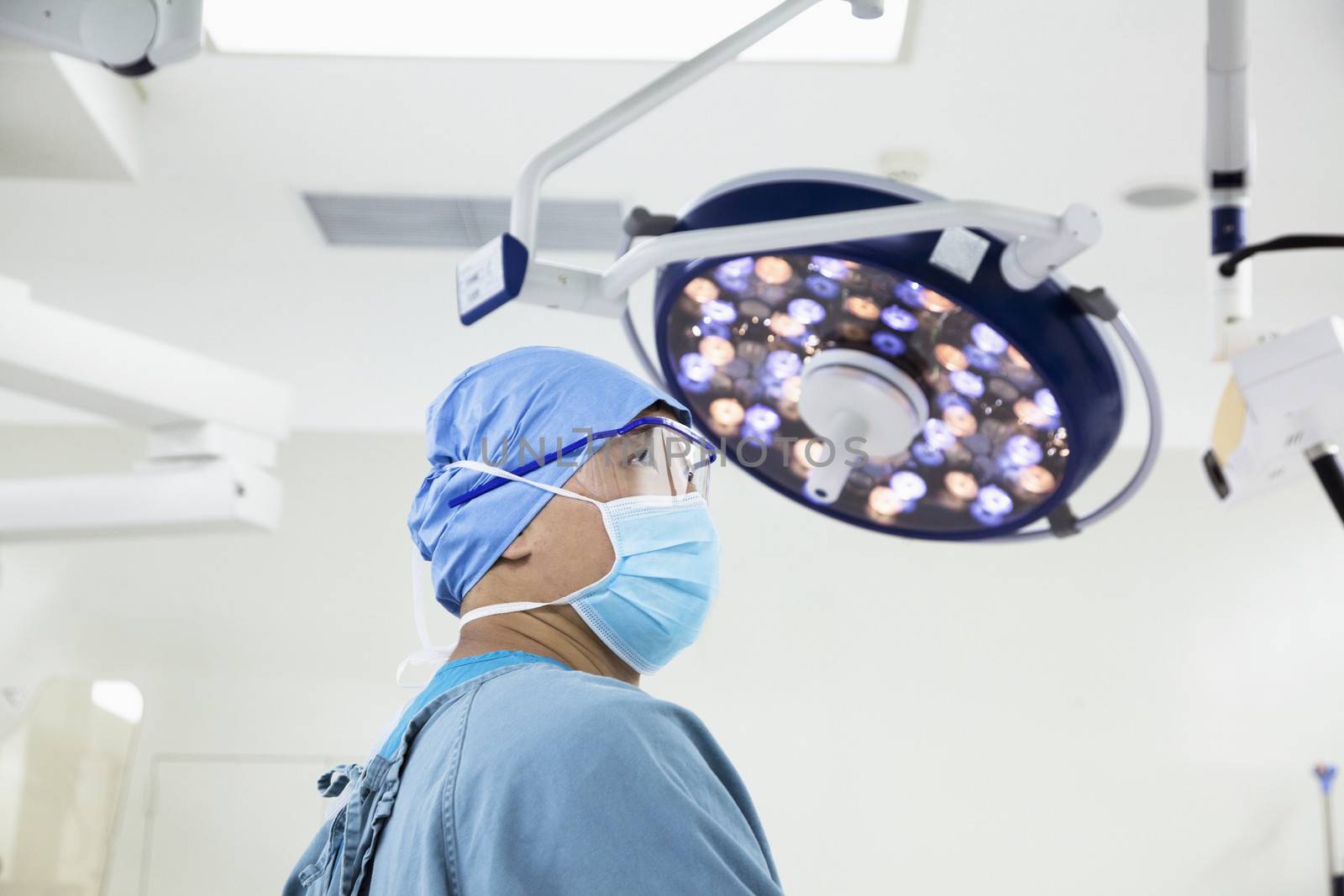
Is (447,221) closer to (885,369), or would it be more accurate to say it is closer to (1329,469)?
(885,369)

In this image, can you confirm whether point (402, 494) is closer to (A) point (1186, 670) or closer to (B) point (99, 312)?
(B) point (99, 312)

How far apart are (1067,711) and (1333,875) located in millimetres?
908

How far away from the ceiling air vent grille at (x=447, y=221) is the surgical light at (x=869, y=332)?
2.25 meters

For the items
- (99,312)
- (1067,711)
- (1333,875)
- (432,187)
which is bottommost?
(1333,875)

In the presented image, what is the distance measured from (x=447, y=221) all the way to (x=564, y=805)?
3088mm

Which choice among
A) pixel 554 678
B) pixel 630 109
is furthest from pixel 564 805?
pixel 630 109

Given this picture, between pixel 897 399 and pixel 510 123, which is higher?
pixel 510 123

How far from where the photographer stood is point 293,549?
444 centimetres

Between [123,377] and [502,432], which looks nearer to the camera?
[502,432]

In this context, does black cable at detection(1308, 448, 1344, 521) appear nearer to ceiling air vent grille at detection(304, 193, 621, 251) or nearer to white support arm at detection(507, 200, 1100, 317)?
white support arm at detection(507, 200, 1100, 317)

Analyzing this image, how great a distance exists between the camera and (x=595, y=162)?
11.1 ft

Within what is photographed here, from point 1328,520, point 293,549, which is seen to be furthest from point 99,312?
point 1328,520

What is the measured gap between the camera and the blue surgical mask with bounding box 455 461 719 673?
1237mm

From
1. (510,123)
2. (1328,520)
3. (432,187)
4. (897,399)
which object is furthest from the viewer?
(1328,520)
